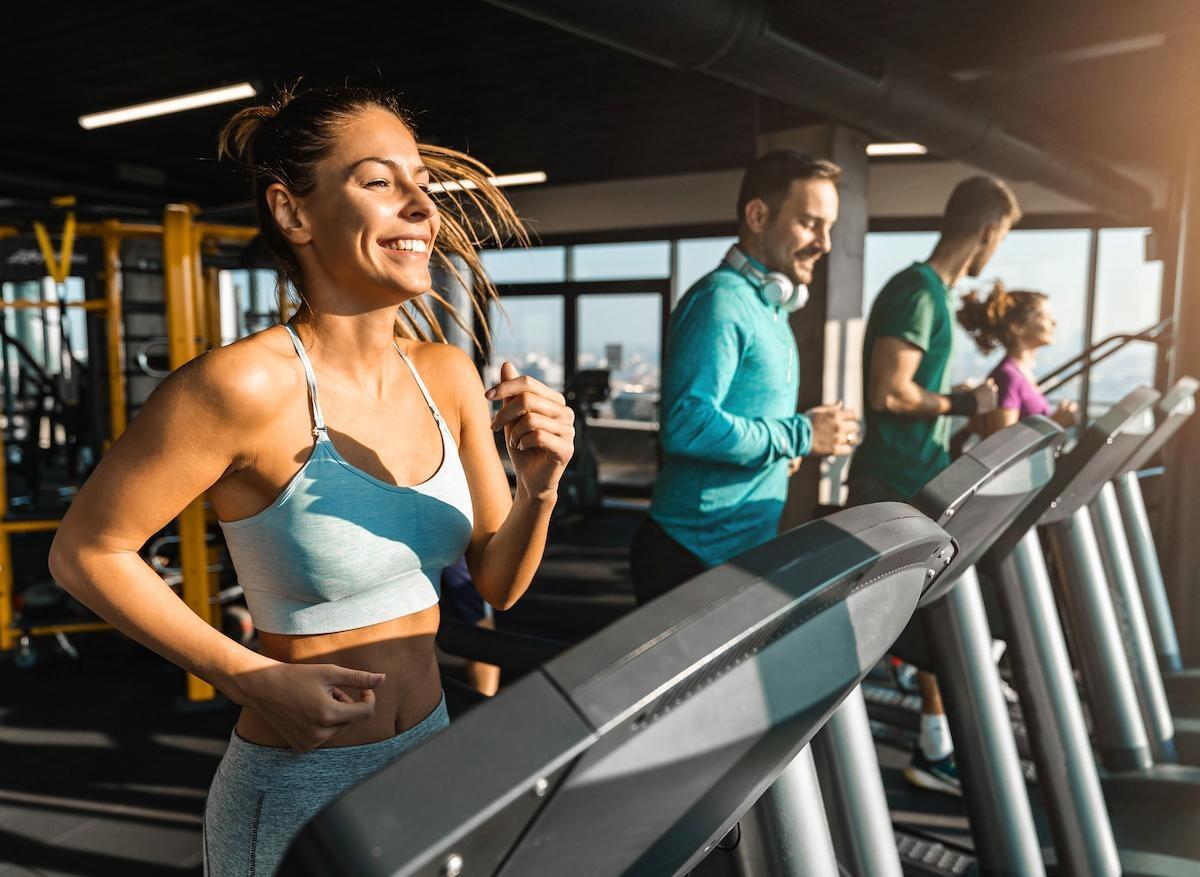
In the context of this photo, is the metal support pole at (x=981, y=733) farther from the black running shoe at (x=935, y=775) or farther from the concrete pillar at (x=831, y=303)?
the concrete pillar at (x=831, y=303)

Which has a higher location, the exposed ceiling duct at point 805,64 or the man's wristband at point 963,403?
the exposed ceiling duct at point 805,64

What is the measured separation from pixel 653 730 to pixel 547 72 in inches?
191

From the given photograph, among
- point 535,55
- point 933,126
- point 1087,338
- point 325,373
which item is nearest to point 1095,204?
point 1087,338

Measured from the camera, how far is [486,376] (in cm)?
835

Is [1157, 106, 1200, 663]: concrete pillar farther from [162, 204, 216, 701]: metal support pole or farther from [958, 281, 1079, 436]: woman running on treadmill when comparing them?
[162, 204, 216, 701]: metal support pole

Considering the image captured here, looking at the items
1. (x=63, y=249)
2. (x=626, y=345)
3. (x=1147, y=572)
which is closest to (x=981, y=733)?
(x=1147, y=572)

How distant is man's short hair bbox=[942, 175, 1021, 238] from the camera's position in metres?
2.30

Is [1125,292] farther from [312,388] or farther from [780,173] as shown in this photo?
[312,388]

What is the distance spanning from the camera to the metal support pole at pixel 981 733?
1.42m

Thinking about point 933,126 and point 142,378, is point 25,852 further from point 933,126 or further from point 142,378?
point 933,126

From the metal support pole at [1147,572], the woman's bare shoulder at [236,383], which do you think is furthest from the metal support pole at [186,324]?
the metal support pole at [1147,572]

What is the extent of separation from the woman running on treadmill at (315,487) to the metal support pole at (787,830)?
37 centimetres

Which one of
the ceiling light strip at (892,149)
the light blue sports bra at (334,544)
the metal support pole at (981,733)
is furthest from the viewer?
the ceiling light strip at (892,149)

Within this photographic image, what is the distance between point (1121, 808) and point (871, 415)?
1.21 meters
